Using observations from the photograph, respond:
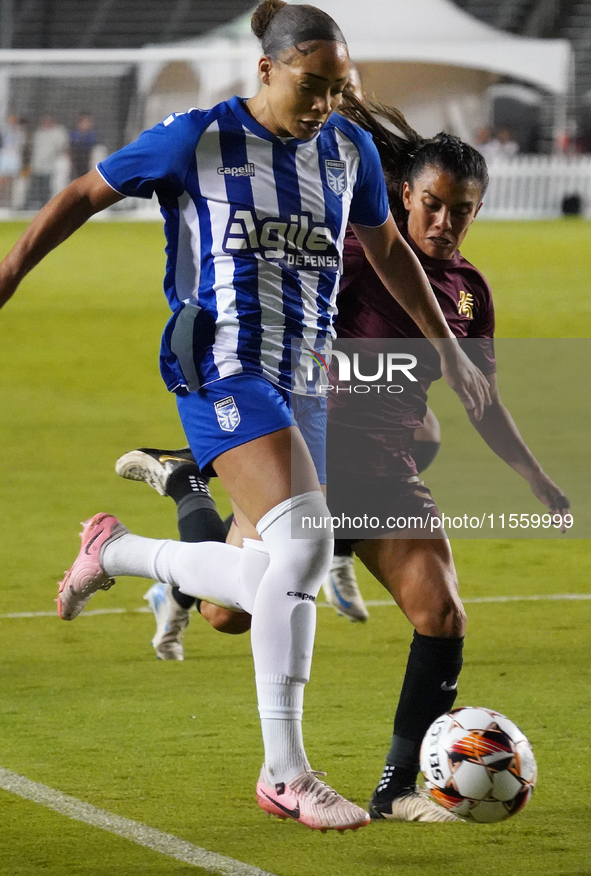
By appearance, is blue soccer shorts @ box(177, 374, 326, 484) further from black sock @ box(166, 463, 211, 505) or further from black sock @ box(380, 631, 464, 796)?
black sock @ box(166, 463, 211, 505)

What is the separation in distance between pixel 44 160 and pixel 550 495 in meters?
24.6

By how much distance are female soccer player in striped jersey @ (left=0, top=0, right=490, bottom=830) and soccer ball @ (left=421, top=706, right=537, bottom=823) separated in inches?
12.5

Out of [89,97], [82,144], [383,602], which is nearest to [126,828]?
[383,602]

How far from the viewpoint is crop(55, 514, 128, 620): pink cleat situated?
15.3 feet

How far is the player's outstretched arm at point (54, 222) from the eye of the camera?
3902mm

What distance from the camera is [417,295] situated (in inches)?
171

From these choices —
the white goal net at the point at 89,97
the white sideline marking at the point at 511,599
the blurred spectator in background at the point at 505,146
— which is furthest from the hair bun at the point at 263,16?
the blurred spectator in background at the point at 505,146

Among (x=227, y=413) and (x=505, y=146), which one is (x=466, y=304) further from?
(x=505, y=146)

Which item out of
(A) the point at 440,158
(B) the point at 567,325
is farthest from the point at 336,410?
(B) the point at 567,325

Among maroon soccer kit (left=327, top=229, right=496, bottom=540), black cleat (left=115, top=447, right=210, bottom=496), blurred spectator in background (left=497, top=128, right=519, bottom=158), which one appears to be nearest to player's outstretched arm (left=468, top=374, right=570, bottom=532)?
maroon soccer kit (left=327, top=229, right=496, bottom=540)

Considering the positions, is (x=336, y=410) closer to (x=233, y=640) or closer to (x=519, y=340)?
(x=233, y=640)

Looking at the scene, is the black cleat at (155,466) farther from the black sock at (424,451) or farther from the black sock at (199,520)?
the black sock at (424,451)

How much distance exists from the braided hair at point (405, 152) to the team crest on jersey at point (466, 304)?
32 cm

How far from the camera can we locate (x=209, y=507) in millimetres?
5422
